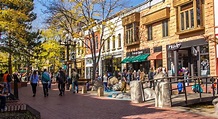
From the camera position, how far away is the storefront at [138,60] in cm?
2980

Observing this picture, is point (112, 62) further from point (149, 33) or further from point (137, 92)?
point (137, 92)

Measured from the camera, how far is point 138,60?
30016 mm

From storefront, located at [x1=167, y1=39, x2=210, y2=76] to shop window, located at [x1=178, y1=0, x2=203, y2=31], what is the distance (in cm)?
139

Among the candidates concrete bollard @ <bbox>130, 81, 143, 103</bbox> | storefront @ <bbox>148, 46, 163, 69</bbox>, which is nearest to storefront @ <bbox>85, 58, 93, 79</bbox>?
storefront @ <bbox>148, 46, 163, 69</bbox>

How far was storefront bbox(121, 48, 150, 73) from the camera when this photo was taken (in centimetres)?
2980

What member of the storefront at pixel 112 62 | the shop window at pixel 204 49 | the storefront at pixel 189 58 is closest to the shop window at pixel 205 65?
the storefront at pixel 189 58

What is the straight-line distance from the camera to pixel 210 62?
21.6m

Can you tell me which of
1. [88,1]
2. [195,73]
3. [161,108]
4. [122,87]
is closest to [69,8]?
[88,1]

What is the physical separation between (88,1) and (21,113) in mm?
17350

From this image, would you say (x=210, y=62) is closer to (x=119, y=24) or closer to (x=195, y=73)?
(x=195, y=73)

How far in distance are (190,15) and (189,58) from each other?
151 inches

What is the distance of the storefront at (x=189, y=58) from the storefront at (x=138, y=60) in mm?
3594

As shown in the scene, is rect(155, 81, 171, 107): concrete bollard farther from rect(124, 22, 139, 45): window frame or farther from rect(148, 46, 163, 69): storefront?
rect(124, 22, 139, 45): window frame

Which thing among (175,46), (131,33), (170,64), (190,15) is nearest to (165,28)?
(175,46)
